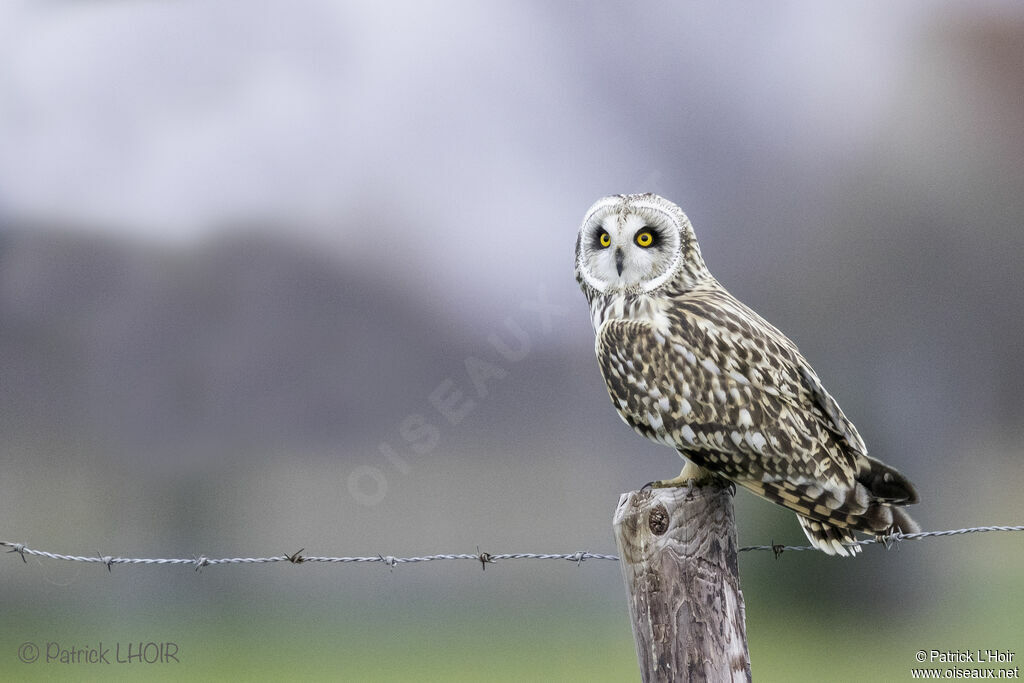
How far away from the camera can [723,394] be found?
103 cm

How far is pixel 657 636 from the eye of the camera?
0.87 meters

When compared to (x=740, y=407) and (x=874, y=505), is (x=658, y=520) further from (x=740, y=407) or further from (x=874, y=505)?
(x=874, y=505)

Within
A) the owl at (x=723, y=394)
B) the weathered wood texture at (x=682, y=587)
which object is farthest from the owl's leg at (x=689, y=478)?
the weathered wood texture at (x=682, y=587)

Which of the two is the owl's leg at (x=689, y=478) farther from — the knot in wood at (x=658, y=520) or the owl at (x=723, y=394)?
the knot in wood at (x=658, y=520)

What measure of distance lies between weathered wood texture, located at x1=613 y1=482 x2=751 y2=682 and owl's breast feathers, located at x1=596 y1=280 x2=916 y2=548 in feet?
0.46

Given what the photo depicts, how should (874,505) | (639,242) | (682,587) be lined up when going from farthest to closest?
(639,242) < (874,505) < (682,587)

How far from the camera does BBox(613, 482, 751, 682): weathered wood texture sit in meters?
0.86

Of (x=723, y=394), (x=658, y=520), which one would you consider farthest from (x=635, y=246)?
(x=658, y=520)

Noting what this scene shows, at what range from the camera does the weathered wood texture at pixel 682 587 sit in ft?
2.81

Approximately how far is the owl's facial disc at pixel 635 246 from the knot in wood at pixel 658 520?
36 centimetres

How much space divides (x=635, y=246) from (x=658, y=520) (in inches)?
16.5

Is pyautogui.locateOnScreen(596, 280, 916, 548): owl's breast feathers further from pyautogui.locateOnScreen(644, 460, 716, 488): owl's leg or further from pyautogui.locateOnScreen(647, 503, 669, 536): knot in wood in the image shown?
pyautogui.locateOnScreen(647, 503, 669, 536): knot in wood

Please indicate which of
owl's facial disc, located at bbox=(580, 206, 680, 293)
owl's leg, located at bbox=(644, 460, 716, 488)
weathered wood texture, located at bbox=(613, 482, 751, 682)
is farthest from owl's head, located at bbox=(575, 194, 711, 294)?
weathered wood texture, located at bbox=(613, 482, 751, 682)

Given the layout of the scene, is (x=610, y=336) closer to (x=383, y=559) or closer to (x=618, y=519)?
(x=618, y=519)
